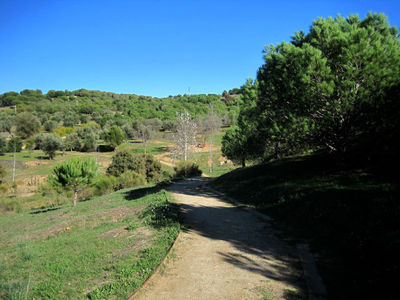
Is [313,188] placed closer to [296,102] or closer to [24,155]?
[296,102]

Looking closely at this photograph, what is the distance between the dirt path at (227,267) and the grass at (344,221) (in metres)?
0.67

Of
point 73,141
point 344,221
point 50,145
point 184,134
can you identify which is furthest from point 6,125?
point 344,221

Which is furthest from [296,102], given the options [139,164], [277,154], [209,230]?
[139,164]

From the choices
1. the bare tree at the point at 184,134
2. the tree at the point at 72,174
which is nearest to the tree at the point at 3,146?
the bare tree at the point at 184,134

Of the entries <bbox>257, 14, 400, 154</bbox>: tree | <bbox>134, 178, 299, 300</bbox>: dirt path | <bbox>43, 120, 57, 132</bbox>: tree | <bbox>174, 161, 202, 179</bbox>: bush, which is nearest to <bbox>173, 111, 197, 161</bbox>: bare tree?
<bbox>174, 161, 202, 179</bbox>: bush

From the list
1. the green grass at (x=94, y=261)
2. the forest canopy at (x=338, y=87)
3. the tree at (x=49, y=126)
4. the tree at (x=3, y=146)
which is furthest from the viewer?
the tree at (x=49, y=126)

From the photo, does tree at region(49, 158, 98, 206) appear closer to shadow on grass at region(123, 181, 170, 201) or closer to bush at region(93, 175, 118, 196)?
shadow on grass at region(123, 181, 170, 201)

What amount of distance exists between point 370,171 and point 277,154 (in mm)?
15184

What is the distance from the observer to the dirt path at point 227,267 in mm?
4340

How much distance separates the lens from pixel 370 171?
908 cm

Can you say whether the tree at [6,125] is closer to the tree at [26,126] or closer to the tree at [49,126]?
the tree at [26,126]

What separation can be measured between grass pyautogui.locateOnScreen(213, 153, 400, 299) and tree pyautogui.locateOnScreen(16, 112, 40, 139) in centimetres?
7583

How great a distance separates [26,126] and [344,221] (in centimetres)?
8114

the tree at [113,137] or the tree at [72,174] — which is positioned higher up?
the tree at [113,137]
